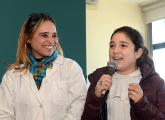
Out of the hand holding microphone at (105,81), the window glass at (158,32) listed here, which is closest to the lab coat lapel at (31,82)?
the hand holding microphone at (105,81)

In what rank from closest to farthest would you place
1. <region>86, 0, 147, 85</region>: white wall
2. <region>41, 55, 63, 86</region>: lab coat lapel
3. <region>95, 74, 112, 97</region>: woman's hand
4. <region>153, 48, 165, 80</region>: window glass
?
<region>95, 74, 112, 97</region>: woman's hand < <region>41, 55, 63, 86</region>: lab coat lapel < <region>86, 0, 147, 85</region>: white wall < <region>153, 48, 165, 80</region>: window glass

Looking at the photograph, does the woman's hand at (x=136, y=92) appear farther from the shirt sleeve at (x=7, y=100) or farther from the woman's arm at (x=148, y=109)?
the shirt sleeve at (x=7, y=100)

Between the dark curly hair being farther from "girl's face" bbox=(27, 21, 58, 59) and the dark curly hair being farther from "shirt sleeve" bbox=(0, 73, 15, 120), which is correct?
"shirt sleeve" bbox=(0, 73, 15, 120)

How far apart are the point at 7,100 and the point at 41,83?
0.30m

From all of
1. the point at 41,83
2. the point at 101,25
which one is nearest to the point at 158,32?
the point at 101,25

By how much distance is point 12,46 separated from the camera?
87.0 inches

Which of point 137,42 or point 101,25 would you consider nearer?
point 137,42

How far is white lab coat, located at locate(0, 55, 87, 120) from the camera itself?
1.61m

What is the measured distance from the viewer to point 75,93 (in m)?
1.63

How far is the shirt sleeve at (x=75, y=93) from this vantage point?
5.23ft

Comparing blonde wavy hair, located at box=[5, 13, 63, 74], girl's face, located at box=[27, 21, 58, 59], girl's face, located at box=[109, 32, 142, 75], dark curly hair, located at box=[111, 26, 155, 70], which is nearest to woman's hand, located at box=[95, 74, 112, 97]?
girl's face, located at box=[109, 32, 142, 75]

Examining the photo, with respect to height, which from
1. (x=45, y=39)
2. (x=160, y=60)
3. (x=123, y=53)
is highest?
(x=45, y=39)

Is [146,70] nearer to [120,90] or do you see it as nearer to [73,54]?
[120,90]

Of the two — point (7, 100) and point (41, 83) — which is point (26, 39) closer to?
point (41, 83)
